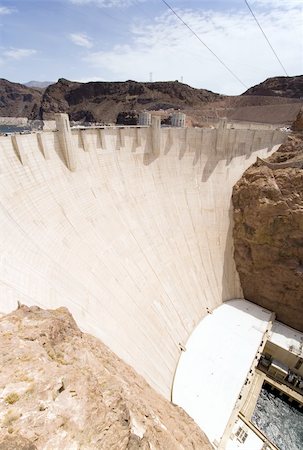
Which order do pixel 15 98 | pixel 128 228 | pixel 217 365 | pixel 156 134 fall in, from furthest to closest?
pixel 15 98, pixel 156 134, pixel 128 228, pixel 217 365

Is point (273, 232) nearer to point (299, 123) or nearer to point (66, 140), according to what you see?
point (299, 123)

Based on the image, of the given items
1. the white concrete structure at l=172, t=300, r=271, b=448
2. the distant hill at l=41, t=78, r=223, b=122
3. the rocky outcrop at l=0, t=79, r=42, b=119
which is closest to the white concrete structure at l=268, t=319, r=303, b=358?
the white concrete structure at l=172, t=300, r=271, b=448

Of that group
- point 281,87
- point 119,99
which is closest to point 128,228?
point 119,99

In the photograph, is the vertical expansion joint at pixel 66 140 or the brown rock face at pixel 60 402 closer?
the brown rock face at pixel 60 402

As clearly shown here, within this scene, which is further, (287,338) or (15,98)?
(15,98)

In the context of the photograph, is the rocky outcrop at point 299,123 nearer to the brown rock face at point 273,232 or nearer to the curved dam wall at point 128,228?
the brown rock face at point 273,232

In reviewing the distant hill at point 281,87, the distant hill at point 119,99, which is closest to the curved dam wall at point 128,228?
the distant hill at point 119,99

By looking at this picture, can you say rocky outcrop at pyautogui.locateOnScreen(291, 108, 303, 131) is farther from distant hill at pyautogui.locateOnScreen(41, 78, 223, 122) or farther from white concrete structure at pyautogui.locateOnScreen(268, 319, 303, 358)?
distant hill at pyautogui.locateOnScreen(41, 78, 223, 122)
